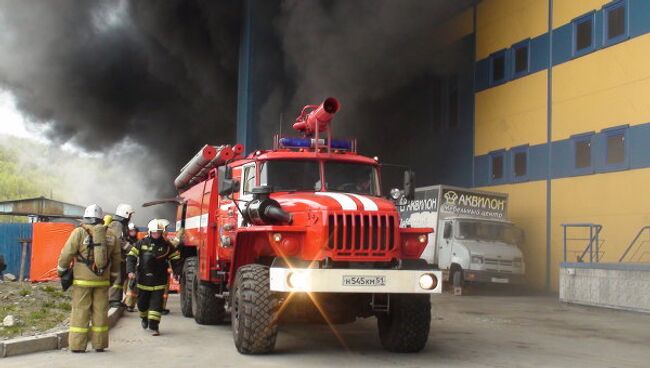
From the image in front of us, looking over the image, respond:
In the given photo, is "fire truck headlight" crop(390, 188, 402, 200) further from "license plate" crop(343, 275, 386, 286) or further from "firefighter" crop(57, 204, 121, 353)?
"firefighter" crop(57, 204, 121, 353)

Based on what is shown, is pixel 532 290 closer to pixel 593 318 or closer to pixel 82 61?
pixel 593 318

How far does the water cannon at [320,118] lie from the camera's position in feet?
29.2

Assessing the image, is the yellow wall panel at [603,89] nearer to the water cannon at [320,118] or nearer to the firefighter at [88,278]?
the water cannon at [320,118]

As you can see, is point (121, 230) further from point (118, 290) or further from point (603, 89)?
point (603, 89)

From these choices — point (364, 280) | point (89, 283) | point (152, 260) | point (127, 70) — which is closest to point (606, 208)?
point (152, 260)

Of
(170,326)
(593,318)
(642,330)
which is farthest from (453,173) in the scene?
(170,326)

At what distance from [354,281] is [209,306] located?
4190 mm

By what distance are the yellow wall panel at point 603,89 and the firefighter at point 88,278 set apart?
1455 centimetres

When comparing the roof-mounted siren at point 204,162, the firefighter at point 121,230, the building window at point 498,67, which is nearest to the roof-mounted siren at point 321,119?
the roof-mounted siren at point 204,162

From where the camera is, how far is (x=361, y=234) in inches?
286

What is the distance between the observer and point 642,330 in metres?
11.2

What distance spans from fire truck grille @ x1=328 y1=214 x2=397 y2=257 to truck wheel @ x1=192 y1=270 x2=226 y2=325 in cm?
390

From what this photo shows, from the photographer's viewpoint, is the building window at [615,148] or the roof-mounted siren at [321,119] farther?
the building window at [615,148]

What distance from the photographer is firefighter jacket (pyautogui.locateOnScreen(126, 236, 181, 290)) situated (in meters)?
9.45
